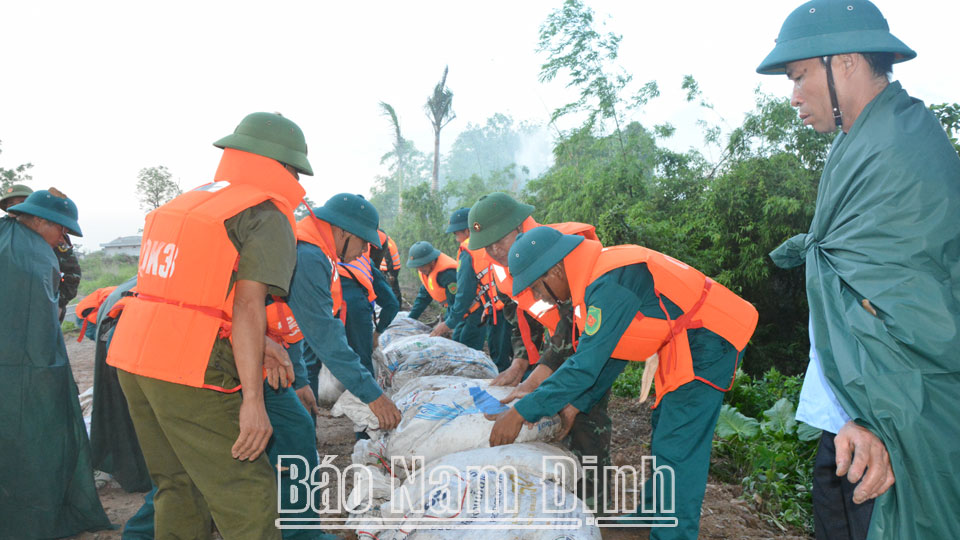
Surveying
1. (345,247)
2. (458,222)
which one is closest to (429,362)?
(345,247)

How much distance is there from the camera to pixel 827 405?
1.51 m

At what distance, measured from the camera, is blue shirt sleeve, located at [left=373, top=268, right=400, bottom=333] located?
512cm

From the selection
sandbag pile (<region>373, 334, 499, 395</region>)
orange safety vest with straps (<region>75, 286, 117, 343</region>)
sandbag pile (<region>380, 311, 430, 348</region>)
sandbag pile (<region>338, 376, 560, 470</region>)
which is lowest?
sandbag pile (<region>338, 376, 560, 470</region>)

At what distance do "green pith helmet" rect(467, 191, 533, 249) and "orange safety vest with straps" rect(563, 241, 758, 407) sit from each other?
1.09 meters

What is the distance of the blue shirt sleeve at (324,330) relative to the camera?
2.67 meters

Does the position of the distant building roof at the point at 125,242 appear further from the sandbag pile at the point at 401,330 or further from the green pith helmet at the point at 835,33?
the green pith helmet at the point at 835,33

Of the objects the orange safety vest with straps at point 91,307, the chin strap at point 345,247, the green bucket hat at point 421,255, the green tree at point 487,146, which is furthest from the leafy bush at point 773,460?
the green tree at point 487,146

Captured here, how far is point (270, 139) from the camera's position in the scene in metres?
2.15

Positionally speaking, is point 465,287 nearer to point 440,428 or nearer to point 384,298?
point 384,298

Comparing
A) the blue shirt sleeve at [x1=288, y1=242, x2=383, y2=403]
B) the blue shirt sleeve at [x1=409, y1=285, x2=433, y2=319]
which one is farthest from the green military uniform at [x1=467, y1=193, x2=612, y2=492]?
the blue shirt sleeve at [x1=409, y1=285, x2=433, y2=319]

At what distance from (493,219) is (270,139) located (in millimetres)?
1721

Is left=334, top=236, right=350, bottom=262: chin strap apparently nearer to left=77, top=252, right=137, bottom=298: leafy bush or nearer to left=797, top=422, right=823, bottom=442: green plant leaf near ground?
left=797, top=422, right=823, bottom=442: green plant leaf near ground

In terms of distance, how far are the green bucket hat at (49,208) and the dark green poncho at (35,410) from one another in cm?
10

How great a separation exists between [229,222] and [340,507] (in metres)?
1.75
